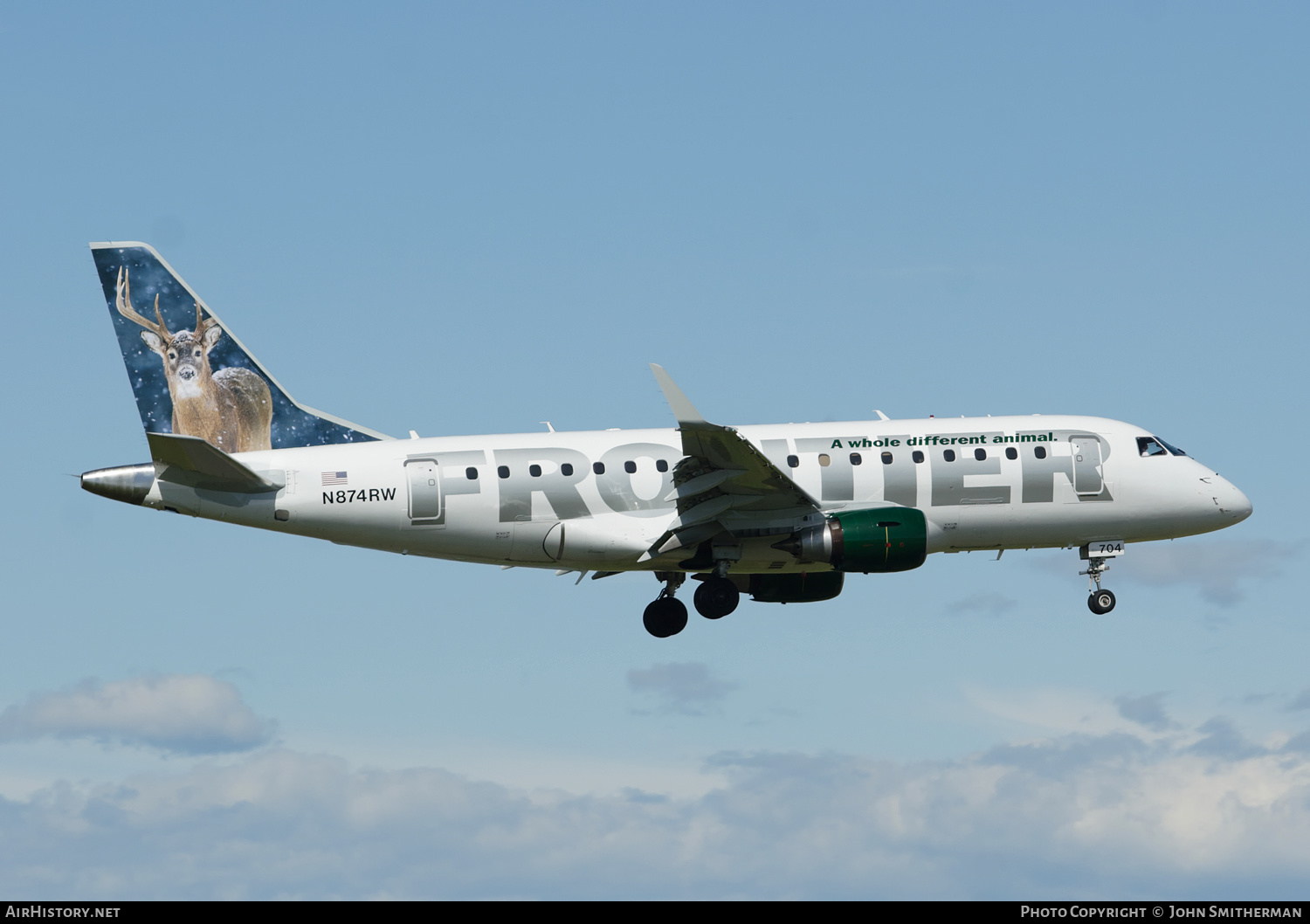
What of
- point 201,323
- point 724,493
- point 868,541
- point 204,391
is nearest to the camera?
point 868,541

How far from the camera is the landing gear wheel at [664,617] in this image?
2009 inches

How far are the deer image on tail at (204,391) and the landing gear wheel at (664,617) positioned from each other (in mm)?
12743

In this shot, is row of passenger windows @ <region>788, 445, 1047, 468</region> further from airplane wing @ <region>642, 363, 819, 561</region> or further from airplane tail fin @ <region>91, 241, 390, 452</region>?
airplane tail fin @ <region>91, 241, 390, 452</region>

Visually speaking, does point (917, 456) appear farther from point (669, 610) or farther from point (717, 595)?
point (669, 610)

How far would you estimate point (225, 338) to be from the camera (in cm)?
4969

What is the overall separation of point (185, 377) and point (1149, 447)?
29726 millimetres

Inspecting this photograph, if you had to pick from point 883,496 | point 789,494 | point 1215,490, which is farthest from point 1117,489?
point 789,494

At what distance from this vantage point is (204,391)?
48.9 m

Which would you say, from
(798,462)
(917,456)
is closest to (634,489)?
(798,462)

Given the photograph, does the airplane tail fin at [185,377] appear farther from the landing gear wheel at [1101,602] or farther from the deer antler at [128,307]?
the landing gear wheel at [1101,602]

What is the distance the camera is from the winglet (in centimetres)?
4309

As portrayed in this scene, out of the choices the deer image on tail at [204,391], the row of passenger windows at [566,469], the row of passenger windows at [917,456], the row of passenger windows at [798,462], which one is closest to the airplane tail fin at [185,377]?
the deer image on tail at [204,391]
